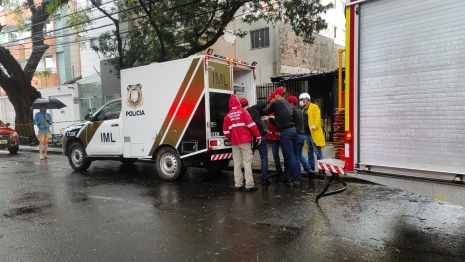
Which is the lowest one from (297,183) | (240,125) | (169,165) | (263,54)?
(297,183)

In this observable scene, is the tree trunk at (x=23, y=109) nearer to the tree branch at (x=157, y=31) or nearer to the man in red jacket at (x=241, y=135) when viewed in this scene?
the tree branch at (x=157, y=31)

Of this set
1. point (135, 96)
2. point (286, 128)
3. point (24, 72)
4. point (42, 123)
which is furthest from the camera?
point (24, 72)

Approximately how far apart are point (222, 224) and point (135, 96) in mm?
4352

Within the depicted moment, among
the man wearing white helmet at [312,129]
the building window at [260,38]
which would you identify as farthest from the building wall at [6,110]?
the man wearing white helmet at [312,129]

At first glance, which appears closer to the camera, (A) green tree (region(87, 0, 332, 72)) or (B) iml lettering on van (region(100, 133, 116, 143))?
(B) iml lettering on van (region(100, 133, 116, 143))

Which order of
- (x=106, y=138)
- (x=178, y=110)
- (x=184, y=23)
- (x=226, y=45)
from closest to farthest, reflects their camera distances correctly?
(x=178, y=110) < (x=106, y=138) < (x=184, y=23) < (x=226, y=45)

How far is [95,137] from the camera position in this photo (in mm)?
9188

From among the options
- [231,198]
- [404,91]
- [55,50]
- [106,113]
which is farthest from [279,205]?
[55,50]

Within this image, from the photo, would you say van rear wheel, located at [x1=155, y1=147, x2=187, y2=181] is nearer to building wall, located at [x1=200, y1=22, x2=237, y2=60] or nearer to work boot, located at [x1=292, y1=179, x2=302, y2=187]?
work boot, located at [x1=292, y1=179, x2=302, y2=187]

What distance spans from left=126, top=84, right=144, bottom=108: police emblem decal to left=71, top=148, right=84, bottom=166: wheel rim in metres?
2.57

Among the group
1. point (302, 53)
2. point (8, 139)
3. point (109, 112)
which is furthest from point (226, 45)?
point (109, 112)

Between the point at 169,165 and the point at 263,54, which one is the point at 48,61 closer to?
the point at 263,54

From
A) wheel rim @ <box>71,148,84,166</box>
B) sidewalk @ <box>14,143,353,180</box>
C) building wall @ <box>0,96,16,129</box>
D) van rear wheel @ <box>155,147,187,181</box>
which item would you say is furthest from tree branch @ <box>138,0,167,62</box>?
building wall @ <box>0,96,16,129</box>

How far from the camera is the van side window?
8.90m
